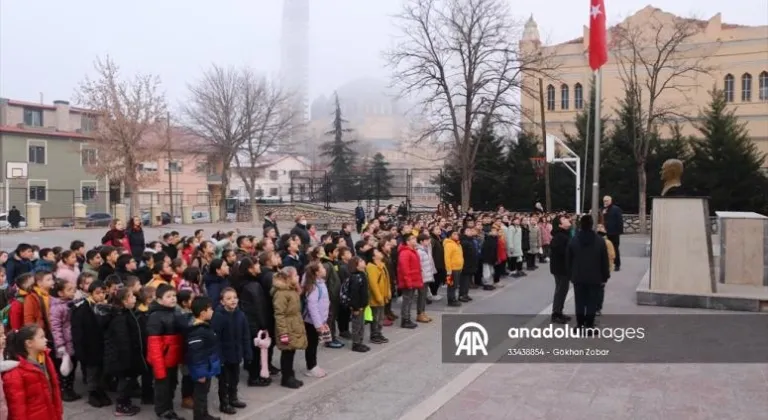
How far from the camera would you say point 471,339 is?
34.2ft

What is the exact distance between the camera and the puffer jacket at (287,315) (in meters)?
7.91

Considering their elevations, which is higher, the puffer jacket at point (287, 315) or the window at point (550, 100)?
the window at point (550, 100)

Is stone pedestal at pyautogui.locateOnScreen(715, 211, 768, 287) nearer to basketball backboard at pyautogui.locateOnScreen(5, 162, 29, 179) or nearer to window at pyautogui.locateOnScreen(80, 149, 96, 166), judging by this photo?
window at pyautogui.locateOnScreen(80, 149, 96, 166)

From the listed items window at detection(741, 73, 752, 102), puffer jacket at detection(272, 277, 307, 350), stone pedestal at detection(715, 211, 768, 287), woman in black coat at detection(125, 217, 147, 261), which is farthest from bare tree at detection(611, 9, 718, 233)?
puffer jacket at detection(272, 277, 307, 350)

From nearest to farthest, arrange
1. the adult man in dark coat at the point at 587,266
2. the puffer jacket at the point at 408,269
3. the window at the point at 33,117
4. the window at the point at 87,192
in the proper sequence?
the adult man in dark coat at the point at 587,266 < the puffer jacket at the point at 408,269 < the window at the point at 87,192 < the window at the point at 33,117

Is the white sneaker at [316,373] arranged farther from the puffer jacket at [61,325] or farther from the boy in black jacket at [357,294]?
the puffer jacket at [61,325]

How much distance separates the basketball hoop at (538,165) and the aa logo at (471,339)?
26978mm

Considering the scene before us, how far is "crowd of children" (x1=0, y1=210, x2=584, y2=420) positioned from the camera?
6.65 m

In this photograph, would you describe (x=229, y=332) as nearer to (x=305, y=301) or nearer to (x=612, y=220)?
(x=305, y=301)

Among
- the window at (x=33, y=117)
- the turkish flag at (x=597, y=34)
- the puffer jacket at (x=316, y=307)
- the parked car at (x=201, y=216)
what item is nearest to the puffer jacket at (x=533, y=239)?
the turkish flag at (x=597, y=34)

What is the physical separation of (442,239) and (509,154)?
28.7 metres

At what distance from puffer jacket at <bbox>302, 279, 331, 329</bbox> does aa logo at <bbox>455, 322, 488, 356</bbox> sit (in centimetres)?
232

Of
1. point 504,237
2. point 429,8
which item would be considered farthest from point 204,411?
point 429,8

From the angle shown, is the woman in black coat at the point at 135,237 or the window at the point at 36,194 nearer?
the woman in black coat at the point at 135,237
